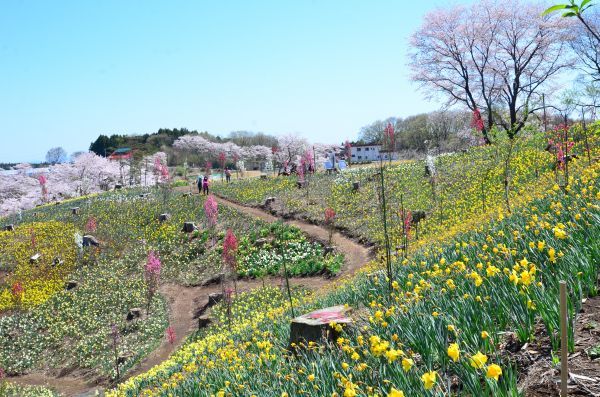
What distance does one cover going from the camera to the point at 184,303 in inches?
688

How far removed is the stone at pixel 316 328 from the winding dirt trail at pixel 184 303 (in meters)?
8.41

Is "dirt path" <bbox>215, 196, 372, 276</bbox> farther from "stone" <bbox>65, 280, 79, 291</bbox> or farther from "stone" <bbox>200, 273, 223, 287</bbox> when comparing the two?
"stone" <bbox>65, 280, 79, 291</bbox>

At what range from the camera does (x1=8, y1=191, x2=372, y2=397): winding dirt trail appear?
13188 mm

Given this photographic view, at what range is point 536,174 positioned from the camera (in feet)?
46.4

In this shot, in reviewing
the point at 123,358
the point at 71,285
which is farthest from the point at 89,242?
the point at 123,358

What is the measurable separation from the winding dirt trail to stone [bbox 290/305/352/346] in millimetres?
8414

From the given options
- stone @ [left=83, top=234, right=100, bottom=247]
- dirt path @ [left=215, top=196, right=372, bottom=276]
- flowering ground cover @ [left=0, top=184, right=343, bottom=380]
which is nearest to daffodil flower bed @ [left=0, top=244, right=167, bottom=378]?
flowering ground cover @ [left=0, top=184, right=343, bottom=380]

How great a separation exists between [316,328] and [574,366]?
8.18ft

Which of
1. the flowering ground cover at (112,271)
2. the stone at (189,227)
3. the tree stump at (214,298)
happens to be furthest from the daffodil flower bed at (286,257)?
the stone at (189,227)

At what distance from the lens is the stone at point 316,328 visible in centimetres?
460

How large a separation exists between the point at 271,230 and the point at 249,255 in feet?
6.11

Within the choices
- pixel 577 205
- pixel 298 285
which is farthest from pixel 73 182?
pixel 577 205

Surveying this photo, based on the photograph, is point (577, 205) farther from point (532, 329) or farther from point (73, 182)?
point (73, 182)

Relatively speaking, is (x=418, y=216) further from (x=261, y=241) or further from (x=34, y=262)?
(x=34, y=262)
